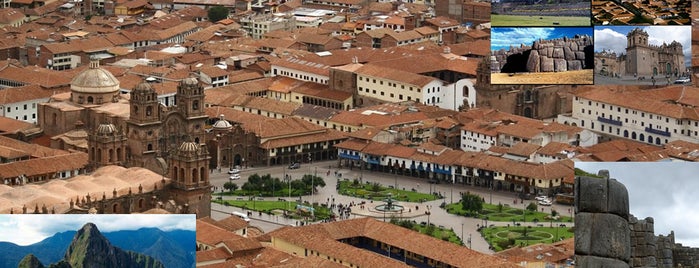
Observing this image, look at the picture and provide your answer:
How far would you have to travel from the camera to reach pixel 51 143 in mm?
48188

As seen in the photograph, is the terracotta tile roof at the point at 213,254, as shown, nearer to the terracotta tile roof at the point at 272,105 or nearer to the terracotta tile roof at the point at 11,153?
the terracotta tile roof at the point at 11,153

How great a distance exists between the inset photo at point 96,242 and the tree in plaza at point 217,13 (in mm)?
57766

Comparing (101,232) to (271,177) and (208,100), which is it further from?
(208,100)

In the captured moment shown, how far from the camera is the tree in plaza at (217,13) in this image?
253 feet

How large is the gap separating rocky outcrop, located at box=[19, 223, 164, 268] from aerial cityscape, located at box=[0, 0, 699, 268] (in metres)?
0.03

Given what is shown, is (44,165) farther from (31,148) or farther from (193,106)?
(193,106)

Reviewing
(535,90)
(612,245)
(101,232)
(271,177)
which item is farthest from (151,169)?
(612,245)

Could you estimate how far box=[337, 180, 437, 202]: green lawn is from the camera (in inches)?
1769

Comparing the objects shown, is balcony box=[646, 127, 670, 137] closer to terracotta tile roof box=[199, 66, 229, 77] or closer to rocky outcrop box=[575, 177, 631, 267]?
terracotta tile roof box=[199, 66, 229, 77]

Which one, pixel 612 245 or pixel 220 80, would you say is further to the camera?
pixel 220 80

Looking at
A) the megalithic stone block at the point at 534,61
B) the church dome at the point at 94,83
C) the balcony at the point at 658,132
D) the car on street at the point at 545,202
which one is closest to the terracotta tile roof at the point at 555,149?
the balcony at the point at 658,132

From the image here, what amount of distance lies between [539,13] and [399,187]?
17941mm

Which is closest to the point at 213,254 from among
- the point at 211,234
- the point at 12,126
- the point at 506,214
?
the point at 211,234

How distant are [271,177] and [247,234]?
29.5 ft
